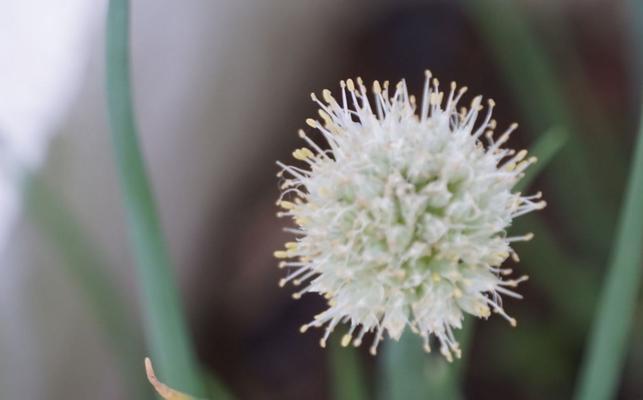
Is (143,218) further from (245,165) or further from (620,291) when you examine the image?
(245,165)

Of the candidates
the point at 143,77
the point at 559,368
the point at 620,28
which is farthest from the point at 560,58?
the point at 143,77

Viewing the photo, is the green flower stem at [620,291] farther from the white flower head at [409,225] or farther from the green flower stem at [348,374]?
the green flower stem at [348,374]

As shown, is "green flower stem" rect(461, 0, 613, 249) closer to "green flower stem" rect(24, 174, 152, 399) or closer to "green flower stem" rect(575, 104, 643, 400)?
"green flower stem" rect(575, 104, 643, 400)

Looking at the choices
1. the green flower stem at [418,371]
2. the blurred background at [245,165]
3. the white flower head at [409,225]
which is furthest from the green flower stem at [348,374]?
the white flower head at [409,225]

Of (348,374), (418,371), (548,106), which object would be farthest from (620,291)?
(548,106)

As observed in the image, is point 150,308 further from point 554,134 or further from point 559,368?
point 559,368

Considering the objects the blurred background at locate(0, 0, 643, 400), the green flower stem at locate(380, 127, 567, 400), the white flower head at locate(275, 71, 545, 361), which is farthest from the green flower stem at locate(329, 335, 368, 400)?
the white flower head at locate(275, 71, 545, 361)
